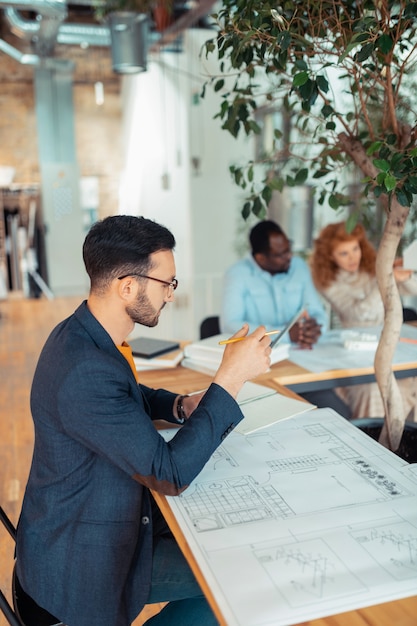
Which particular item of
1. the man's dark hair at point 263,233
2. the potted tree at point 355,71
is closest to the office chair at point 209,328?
the man's dark hair at point 263,233

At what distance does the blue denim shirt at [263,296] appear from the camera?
3162 mm

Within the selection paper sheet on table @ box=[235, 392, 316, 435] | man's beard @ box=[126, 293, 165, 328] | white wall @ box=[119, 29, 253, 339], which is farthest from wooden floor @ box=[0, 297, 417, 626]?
white wall @ box=[119, 29, 253, 339]

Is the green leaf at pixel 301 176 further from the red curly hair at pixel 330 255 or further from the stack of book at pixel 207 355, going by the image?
the red curly hair at pixel 330 255

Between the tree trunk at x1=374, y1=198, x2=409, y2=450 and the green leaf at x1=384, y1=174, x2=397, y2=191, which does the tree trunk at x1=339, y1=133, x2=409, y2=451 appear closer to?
the tree trunk at x1=374, y1=198, x2=409, y2=450

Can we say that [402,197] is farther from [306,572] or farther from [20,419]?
[20,419]

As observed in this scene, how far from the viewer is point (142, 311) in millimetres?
1433

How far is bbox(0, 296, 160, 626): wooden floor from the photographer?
297 cm

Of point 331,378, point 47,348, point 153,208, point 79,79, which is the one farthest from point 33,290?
point 47,348

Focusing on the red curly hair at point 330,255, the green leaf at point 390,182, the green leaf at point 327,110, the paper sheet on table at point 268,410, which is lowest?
the paper sheet on table at point 268,410

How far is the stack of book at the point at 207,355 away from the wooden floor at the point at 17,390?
3.09ft

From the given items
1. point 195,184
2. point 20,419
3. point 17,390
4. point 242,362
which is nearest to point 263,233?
point 242,362

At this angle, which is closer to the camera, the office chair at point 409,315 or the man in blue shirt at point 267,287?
the man in blue shirt at point 267,287

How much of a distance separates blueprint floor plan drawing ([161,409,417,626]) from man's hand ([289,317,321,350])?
1.05 metres

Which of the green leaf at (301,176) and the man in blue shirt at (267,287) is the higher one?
the green leaf at (301,176)
